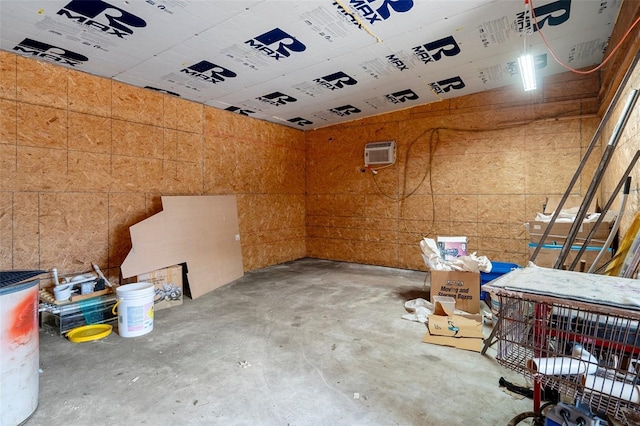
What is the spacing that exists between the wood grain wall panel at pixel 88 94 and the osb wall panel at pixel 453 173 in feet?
12.7

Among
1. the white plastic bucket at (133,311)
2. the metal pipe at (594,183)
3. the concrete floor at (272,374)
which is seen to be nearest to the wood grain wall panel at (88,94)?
the white plastic bucket at (133,311)

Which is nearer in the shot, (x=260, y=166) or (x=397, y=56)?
(x=397, y=56)

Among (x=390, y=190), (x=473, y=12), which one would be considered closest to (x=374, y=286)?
(x=390, y=190)

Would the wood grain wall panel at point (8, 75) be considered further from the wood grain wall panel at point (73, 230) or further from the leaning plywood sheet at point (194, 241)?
the leaning plywood sheet at point (194, 241)

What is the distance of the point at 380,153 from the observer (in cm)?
591

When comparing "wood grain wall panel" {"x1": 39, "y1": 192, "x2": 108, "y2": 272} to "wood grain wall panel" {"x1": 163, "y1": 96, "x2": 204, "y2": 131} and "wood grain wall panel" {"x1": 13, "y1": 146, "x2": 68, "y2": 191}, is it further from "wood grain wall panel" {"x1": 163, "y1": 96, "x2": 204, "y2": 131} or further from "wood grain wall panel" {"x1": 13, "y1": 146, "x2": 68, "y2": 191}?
"wood grain wall panel" {"x1": 163, "y1": 96, "x2": 204, "y2": 131}

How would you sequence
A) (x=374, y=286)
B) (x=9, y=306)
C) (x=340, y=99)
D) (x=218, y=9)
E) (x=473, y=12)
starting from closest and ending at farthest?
(x=9, y=306) → (x=218, y=9) → (x=473, y=12) → (x=374, y=286) → (x=340, y=99)

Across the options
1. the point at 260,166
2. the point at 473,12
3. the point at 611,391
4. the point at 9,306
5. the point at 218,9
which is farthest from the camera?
the point at 260,166

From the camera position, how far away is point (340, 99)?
16.8ft

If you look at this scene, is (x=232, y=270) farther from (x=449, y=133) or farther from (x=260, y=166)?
(x=449, y=133)

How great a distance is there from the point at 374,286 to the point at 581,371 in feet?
11.9

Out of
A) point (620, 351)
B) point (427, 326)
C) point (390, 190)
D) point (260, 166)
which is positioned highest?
point (260, 166)

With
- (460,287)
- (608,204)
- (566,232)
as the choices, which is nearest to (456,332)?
(460,287)

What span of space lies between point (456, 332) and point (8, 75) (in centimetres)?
497
